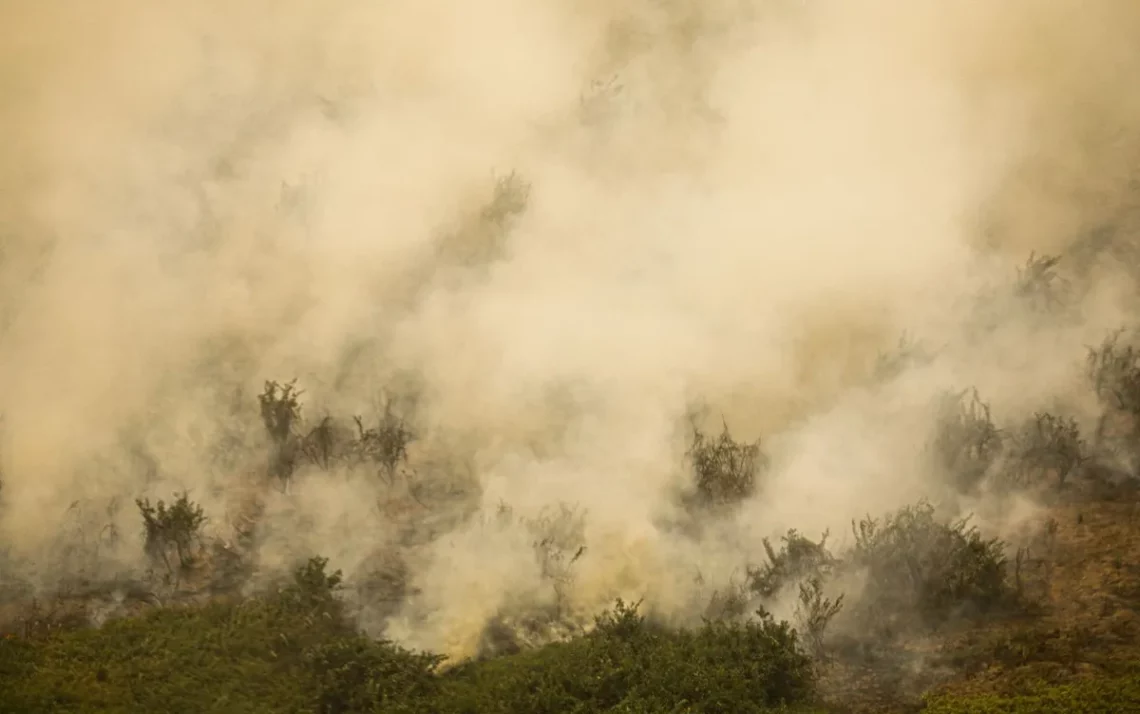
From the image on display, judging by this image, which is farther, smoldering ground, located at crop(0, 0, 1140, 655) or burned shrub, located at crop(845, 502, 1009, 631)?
smoldering ground, located at crop(0, 0, 1140, 655)

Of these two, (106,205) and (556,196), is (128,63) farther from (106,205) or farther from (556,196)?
(556,196)

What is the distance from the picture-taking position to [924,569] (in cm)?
539

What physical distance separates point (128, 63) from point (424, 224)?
317 centimetres

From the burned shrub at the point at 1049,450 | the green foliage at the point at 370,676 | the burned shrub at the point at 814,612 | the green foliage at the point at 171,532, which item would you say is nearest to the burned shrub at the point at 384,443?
the green foliage at the point at 171,532

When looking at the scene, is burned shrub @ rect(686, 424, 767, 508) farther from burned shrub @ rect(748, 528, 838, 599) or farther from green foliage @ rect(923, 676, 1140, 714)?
green foliage @ rect(923, 676, 1140, 714)

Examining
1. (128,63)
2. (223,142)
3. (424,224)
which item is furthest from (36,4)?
(424,224)

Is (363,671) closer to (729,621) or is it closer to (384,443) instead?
(384,443)

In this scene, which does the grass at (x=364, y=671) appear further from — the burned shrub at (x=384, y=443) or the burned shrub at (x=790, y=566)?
the burned shrub at (x=384, y=443)

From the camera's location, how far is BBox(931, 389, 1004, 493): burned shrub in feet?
19.3

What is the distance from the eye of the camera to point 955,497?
19.0ft

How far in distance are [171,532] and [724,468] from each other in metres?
3.71

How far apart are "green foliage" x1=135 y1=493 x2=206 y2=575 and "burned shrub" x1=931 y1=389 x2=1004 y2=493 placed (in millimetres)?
4936

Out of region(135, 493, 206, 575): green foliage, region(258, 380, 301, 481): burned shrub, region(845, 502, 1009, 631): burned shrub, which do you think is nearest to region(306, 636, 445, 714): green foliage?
region(135, 493, 206, 575): green foliage

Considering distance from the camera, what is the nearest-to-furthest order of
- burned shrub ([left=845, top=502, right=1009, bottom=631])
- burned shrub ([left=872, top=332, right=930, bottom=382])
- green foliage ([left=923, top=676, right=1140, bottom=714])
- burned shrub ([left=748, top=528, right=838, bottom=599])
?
green foliage ([left=923, top=676, right=1140, bottom=714]), burned shrub ([left=845, top=502, right=1009, bottom=631]), burned shrub ([left=748, top=528, right=838, bottom=599]), burned shrub ([left=872, top=332, right=930, bottom=382])
